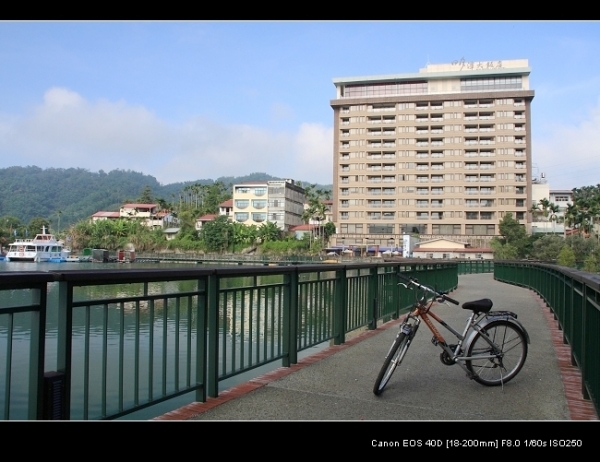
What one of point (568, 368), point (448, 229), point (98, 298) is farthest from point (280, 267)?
point (448, 229)

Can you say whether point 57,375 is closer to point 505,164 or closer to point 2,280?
point 2,280

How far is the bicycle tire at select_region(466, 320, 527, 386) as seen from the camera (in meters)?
5.68

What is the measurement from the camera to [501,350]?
5.79 meters

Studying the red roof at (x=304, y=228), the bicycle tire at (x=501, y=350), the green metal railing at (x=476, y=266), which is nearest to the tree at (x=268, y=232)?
the red roof at (x=304, y=228)

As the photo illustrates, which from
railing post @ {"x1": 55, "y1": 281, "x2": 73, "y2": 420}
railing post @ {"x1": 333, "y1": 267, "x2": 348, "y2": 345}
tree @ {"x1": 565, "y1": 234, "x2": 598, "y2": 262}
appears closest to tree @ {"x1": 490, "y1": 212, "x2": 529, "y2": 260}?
tree @ {"x1": 565, "y1": 234, "x2": 598, "y2": 262}

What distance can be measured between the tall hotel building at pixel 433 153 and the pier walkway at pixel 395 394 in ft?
279

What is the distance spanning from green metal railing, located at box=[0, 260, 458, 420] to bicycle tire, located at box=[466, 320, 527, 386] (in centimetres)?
199

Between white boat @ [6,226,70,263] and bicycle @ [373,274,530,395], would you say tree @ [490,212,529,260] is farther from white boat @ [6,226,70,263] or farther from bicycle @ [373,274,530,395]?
bicycle @ [373,274,530,395]

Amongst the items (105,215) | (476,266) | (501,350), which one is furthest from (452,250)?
(501,350)

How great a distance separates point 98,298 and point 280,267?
2665mm

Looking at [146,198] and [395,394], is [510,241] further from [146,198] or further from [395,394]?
[146,198]

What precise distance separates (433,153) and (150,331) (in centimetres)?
9053
